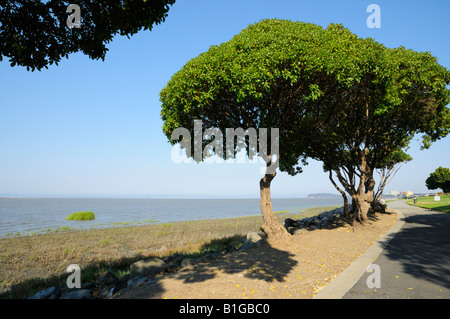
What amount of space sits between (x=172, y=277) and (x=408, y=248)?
9040 mm

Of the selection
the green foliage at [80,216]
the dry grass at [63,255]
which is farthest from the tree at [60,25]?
the green foliage at [80,216]

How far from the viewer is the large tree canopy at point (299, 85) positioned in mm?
8594

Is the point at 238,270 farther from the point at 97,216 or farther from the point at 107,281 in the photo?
the point at 97,216

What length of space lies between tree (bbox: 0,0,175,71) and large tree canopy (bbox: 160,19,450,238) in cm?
300

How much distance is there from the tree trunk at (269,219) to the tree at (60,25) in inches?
309

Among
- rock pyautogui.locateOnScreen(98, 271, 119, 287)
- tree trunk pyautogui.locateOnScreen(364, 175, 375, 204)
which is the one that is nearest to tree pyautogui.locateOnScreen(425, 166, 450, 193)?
tree trunk pyautogui.locateOnScreen(364, 175, 375, 204)

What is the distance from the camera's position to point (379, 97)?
10.9m

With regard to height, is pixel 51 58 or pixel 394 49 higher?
pixel 394 49

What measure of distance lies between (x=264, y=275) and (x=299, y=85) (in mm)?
7288

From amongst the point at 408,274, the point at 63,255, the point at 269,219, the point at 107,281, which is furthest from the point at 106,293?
the point at 63,255

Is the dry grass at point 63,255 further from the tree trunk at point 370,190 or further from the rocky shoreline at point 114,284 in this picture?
the tree trunk at point 370,190

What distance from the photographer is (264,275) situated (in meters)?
6.38

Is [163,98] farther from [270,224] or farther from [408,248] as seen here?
[408,248]
